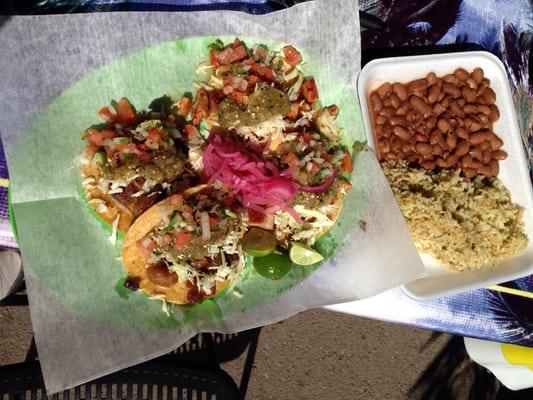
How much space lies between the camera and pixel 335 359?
475 centimetres

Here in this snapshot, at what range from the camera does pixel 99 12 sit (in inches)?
123

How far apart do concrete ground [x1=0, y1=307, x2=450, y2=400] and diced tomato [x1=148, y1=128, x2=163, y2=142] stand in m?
2.31

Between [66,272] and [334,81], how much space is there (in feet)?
6.89

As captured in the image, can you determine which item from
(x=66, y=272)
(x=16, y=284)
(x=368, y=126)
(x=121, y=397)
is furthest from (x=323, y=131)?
(x=16, y=284)

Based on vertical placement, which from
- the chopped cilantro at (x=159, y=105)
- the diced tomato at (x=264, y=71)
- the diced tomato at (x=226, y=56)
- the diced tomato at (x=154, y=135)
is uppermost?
the diced tomato at (x=226, y=56)

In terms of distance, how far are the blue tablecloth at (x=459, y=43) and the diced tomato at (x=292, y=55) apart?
354mm

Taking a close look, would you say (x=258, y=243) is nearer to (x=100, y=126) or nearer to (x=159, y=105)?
(x=159, y=105)

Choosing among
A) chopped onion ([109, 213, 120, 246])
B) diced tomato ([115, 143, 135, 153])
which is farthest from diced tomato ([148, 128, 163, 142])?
chopped onion ([109, 213, 120, 246])

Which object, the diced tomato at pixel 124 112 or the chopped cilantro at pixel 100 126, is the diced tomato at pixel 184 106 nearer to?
the diced tomato at pixel 124 112

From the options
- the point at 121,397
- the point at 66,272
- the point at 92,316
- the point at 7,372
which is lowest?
the point at 121,397

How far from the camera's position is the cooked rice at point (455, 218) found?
10.5ft

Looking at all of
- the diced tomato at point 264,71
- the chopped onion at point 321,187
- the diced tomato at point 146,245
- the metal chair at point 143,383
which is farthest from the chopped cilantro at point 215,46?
the metal chair at point 143,383

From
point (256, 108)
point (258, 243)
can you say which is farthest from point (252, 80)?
point (258, 243)

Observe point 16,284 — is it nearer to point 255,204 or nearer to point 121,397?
point 121,397
